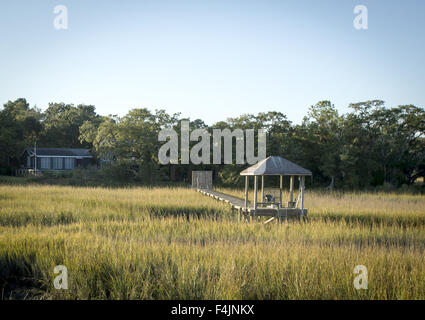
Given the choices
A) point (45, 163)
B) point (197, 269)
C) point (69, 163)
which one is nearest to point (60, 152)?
point (69, 163)

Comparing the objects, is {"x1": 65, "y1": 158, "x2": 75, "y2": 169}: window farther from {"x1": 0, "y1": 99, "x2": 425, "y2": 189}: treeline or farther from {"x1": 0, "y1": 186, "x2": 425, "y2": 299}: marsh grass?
{"x1": 0, "y1": 186, "x2": 425, "y2": 299}: marsh grass

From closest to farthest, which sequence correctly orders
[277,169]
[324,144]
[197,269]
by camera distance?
1. [197,269]
2. [277,169]
3. [324,144]

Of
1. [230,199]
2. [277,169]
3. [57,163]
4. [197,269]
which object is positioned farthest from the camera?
[57,163]

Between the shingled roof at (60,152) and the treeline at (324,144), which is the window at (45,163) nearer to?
the shingled roof at (60,152)

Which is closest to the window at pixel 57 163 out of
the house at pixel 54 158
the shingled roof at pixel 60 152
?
the house at pixel 54 158

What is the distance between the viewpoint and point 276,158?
1307cm

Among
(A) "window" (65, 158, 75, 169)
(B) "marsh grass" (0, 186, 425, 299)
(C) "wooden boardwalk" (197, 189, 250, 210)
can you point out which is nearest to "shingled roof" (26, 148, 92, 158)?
(A) "window" (65, 158, 75, 169)

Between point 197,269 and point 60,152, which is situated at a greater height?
point 60,152

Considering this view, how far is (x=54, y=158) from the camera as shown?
38906mm

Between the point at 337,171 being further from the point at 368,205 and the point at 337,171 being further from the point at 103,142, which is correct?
the point at 103,142

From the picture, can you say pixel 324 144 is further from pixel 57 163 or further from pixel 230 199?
pixel 57 163

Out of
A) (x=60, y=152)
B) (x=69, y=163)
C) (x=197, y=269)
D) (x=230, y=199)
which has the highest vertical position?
(x=60, y=152)

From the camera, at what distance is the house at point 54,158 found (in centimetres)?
3806
